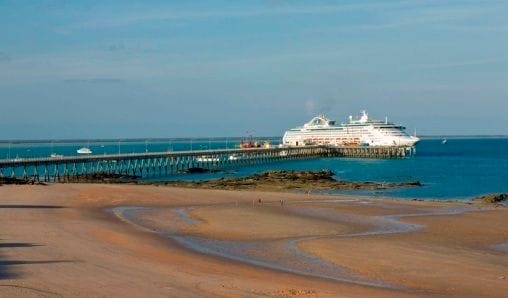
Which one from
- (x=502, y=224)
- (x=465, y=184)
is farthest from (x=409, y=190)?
(x=502, y=224)

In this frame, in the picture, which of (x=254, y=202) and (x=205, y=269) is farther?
(x=254, y=202)

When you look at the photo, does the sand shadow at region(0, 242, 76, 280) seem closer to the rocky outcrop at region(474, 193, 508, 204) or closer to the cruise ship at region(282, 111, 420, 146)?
the rocky outcrop at region(474, 193, 508, 204)

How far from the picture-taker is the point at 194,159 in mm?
100375

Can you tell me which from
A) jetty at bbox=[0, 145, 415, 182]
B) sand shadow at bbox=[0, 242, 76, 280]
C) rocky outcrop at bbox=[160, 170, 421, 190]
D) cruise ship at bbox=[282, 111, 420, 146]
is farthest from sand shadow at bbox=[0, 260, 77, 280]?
cruise ship at bbox=[282, 111, 420, 146]

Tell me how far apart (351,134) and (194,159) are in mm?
44198

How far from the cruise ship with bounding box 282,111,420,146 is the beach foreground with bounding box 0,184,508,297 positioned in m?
94.2

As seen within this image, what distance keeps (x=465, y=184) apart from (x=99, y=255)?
149 feet

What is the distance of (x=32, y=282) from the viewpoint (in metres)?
13.3

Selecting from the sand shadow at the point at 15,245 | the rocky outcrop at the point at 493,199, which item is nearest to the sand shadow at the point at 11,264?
the sand shadow at the point at 15,245

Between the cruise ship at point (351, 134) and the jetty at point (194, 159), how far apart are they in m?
3.84

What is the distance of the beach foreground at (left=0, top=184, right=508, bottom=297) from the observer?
46.2ft

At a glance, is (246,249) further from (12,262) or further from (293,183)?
(293,183)

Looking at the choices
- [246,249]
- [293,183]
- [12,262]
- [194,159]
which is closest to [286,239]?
[246,249]

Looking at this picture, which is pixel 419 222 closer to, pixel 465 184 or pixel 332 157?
pixel 465 184
